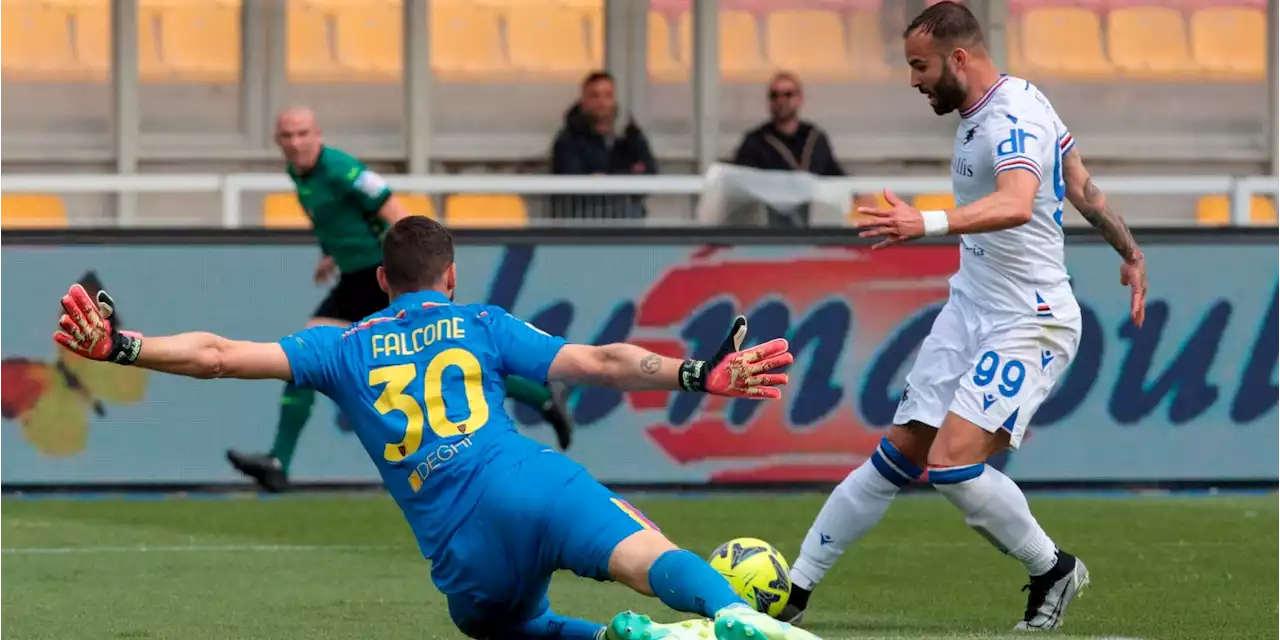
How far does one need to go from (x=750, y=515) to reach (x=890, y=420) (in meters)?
1.42

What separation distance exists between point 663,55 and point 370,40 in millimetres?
2273

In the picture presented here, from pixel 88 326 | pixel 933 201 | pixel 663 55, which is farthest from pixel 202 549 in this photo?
pixel 663 55

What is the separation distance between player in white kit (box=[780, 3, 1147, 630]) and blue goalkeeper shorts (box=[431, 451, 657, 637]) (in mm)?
2136

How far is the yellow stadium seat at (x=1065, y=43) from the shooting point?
1817 cm

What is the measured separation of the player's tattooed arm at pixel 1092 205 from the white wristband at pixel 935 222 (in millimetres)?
1190

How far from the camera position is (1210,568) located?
959 cm

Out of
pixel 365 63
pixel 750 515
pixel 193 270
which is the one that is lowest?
pixel 750 515

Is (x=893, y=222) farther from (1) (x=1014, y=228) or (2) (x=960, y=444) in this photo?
(2) (x=960, y=444)

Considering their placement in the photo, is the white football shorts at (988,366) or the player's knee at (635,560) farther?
the white football shorts at (988,366)

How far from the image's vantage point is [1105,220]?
808cm

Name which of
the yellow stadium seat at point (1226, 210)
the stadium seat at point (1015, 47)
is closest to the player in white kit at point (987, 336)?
the yellow stadium seat at point (1226, 210)

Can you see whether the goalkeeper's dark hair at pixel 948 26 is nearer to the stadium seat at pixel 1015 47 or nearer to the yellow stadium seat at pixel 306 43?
the yellow stadium seat at pixel 306 43

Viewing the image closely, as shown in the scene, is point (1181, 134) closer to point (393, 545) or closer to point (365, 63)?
point (365, 63)

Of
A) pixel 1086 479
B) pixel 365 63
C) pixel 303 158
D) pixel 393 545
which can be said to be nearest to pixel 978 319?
pixel 393 545
